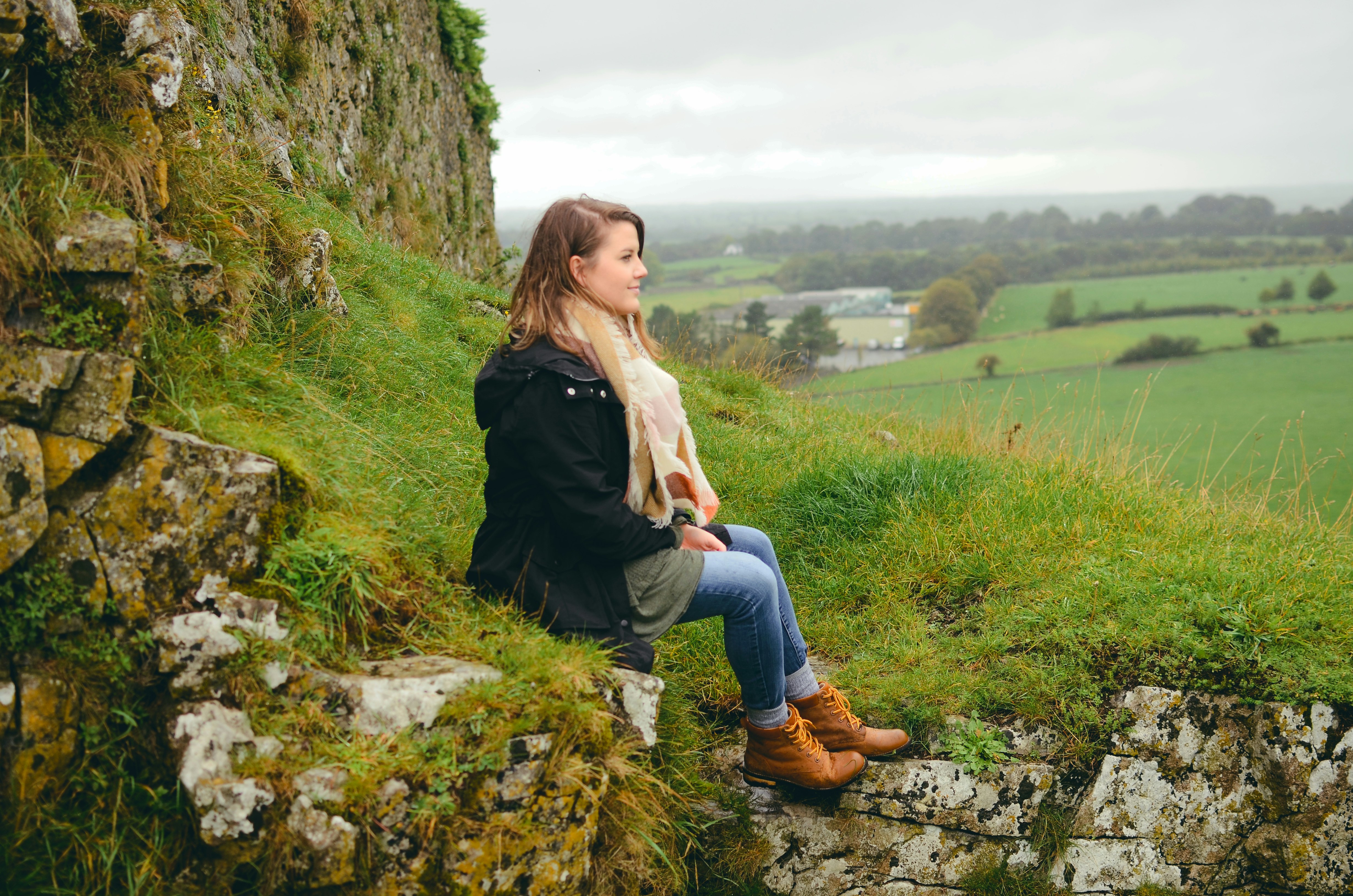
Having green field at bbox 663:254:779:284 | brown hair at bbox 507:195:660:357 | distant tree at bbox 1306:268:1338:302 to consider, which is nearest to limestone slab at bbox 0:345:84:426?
brown hair at bbox 507:195:660:357

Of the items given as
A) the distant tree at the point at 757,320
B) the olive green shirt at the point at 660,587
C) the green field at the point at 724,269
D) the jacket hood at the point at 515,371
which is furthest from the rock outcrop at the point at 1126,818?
the green field at the point at 724,269

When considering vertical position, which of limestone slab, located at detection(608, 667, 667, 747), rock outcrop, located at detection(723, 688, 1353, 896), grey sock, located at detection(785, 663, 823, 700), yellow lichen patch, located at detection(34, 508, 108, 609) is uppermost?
yellow lichen patch, located at detection(34, 508, 108, 609)

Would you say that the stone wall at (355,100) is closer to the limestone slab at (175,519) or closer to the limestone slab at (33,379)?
the limestone slab at (33,379)

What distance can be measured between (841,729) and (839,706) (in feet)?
0.32

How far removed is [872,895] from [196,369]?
11.9 feet

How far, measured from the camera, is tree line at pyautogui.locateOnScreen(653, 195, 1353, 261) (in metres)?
83.8

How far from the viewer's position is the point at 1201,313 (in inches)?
1992

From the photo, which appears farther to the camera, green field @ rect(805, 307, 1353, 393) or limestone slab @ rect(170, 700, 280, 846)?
green field @ rect(805, 307, 1353, 393)

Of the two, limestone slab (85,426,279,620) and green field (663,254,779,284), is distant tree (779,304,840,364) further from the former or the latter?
green field (663,254,779,284)

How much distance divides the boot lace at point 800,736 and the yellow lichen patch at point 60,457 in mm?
2742

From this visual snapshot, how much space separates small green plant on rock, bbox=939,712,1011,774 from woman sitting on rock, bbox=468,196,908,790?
1058 millimetres

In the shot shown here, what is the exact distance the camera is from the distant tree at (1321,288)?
52.4m

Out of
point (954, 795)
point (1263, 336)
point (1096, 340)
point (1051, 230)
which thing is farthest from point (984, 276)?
point (954, 795)

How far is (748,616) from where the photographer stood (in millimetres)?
3207
